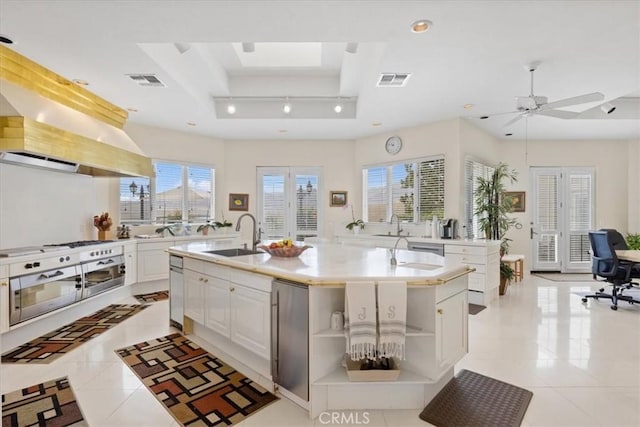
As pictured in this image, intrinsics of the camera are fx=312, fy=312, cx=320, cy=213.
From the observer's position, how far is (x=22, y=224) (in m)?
3.60

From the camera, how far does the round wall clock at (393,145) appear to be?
5832 millimetres

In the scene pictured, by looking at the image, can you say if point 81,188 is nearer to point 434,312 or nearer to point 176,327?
point 176,327

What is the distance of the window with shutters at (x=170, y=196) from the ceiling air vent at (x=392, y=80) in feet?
13.0

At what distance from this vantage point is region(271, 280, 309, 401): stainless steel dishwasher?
6.90 ft

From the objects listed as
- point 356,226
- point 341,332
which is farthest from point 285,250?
point 356,226

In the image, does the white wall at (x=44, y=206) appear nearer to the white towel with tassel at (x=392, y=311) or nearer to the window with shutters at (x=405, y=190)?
the white towel with tassel at (x=392, y=311)

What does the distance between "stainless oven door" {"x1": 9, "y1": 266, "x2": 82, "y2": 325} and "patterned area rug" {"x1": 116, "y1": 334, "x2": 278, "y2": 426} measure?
1.07 metres

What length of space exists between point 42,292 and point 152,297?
1.71m

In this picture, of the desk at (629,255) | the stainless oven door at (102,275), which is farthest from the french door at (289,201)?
the desk at (629,255)

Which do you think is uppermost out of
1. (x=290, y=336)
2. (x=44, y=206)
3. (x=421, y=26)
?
(x=421, y=26)

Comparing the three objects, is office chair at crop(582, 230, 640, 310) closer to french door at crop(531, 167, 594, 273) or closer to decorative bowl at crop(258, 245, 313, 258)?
french door at crop(531, 167, 594, 273)

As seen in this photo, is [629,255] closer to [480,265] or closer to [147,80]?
[480,265]

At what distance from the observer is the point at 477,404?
2.21 m

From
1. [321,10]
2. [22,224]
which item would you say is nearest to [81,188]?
[22,224]
